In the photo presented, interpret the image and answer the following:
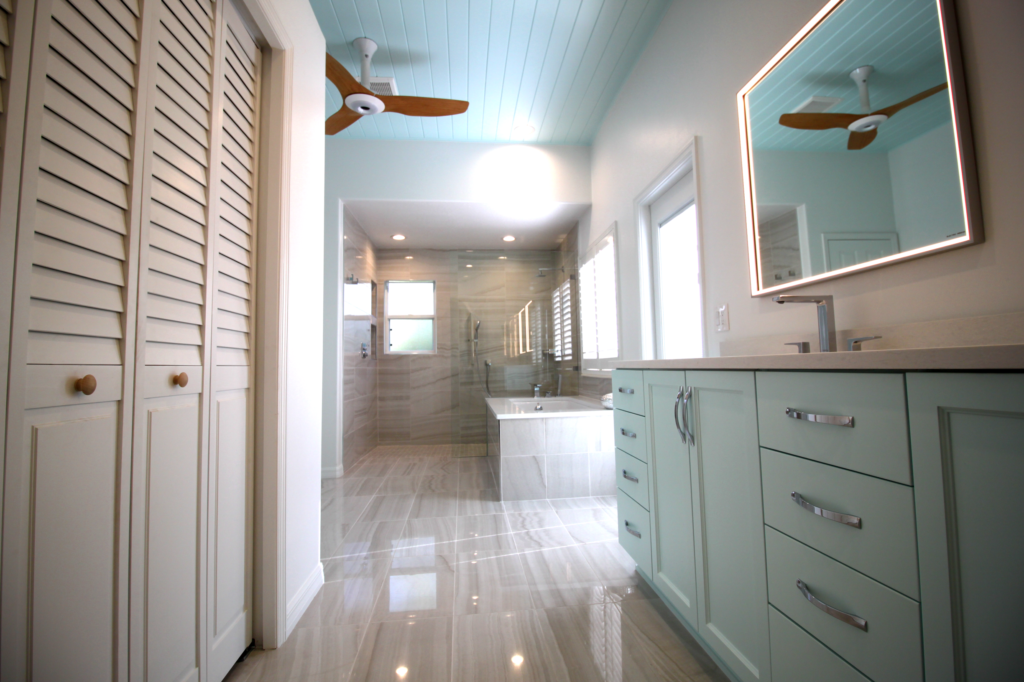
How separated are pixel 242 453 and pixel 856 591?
1499 mm

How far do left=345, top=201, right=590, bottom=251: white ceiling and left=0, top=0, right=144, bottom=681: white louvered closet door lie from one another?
10.1ft

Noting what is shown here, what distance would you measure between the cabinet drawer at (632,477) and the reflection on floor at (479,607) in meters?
0.36

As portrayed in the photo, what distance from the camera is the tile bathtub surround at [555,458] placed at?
2922 mm

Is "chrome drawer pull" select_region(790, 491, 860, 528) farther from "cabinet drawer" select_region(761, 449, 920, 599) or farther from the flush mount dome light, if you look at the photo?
the flush mount dome light

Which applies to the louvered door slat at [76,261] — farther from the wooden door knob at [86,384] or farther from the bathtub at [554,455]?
the bathtub at [554,455]

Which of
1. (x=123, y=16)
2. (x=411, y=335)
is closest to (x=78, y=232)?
(x=123, y=16)

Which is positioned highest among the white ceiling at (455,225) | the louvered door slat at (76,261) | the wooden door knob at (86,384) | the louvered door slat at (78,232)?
the white ceiling at (455,225)

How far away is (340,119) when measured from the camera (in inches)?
113

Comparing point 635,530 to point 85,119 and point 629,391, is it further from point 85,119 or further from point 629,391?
point 85,119

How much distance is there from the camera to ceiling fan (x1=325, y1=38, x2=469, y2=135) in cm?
259

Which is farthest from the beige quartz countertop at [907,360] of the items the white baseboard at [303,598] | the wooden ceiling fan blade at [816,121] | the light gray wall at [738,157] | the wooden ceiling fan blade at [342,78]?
the wooden ceiling fan blade at [342,78]

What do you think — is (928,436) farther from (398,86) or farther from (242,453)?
(398,86)

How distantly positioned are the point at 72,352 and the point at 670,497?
1470 millimetres

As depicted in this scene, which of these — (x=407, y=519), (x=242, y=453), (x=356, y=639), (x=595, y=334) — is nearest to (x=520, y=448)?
(x=407, y=519)
